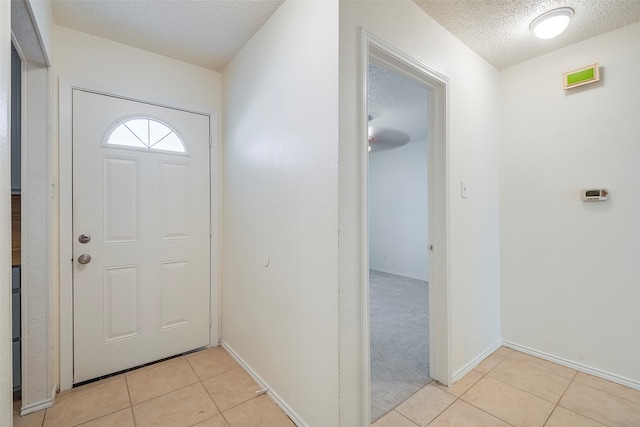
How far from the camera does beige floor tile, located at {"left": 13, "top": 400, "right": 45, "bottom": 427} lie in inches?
62.8

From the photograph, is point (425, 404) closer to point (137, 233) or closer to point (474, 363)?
point (474, 363)

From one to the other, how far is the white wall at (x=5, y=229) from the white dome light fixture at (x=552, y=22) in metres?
2.61

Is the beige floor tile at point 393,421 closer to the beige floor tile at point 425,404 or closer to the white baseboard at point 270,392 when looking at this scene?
the beige floor tile at point 425,404

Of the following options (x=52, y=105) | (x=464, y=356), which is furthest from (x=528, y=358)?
(x=52, y=105)

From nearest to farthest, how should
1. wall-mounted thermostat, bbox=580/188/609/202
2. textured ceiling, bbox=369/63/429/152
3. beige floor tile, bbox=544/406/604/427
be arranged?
1. beige floor tile, bbox=544/406/604/427
2. wall-mounted thermostat, bbox=580/188/609/202
3. textured ceiling, bbox=369/63/429/152

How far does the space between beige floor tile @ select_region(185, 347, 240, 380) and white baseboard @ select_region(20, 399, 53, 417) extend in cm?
81

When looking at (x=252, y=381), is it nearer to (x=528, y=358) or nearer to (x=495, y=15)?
(x=528, y=358)

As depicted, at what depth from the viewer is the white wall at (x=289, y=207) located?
1400 millimetres

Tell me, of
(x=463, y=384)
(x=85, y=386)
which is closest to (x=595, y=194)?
(x=463, y=384)

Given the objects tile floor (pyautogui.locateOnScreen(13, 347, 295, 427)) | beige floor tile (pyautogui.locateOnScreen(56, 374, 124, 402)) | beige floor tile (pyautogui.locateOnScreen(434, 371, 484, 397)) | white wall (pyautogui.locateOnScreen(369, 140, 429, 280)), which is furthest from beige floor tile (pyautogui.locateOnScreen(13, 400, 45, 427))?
white wall (pyautogui.locateOnScreen(369, 140, 429, 280))

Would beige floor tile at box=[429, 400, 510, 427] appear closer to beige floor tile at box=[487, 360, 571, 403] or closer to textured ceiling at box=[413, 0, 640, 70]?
beige floor tile at box=[487, 360, 571, 403]

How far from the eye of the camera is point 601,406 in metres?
1.72

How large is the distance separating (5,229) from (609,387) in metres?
3.31

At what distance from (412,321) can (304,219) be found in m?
2.18
